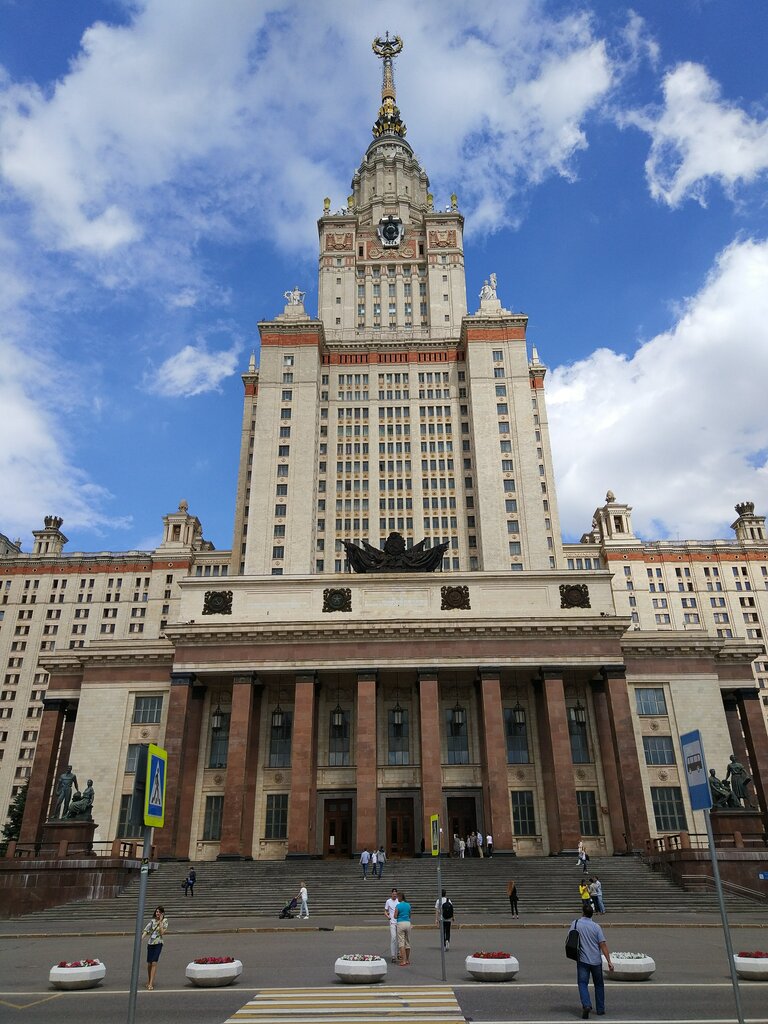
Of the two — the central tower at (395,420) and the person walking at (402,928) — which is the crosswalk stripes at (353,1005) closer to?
the person walking at (402,928)

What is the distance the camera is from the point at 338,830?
48.8 metres

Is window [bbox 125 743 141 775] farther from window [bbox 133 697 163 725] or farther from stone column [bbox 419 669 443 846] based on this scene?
stone column [bbox 419 669 443 846]

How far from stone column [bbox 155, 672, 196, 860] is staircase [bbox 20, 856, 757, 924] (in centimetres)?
317

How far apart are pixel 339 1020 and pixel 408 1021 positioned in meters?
1.22

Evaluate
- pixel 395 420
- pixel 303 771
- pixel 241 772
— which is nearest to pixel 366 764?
pixel 303 771

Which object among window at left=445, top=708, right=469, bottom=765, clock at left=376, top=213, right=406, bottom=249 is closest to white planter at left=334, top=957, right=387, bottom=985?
window at left=445, top=708, right=469, bottom=765

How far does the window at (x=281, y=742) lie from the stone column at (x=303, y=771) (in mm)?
1953

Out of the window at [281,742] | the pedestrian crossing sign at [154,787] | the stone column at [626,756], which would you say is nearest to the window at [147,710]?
the window at [281,742]

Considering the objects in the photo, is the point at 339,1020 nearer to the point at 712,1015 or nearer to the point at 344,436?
the point at 712,1015

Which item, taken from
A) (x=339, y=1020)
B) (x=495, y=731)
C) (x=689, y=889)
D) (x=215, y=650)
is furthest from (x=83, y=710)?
(x=339, y=1020)

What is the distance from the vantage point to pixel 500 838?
44.4 metres

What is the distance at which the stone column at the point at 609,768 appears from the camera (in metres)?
46.2

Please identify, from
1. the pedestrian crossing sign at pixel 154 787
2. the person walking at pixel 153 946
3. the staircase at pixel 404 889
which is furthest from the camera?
the staircase at pixel 404 889

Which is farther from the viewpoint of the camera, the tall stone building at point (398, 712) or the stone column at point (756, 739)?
the stone column at point (756, 739)
